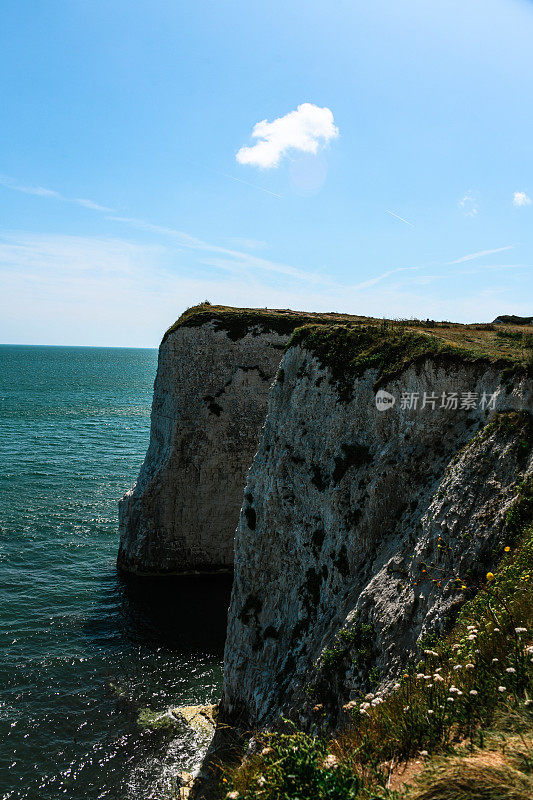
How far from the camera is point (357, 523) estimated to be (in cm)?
1650

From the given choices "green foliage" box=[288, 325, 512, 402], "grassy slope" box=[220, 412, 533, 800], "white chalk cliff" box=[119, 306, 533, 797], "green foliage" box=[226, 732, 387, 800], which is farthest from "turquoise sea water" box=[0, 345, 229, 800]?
"green foliage" box=[288, 325, 512, 402]

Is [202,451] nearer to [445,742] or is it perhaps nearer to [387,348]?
→ [387,348]

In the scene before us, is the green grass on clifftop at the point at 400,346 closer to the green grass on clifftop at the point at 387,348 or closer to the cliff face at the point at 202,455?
the green grass on clifftop at the point at 387,348

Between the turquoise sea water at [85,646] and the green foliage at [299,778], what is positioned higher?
the green foliage at [299,778]

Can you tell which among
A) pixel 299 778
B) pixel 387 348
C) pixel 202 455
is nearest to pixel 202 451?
pixel 202 455

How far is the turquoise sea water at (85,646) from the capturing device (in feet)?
61.9

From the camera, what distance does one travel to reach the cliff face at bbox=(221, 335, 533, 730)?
1245 cm

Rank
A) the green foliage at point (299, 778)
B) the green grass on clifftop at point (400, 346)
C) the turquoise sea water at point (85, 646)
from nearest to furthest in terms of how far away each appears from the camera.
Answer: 1. the green foliage at point (299, 778)
2. the green grass on clifftop at point (400, 346)
3. the turquoise sea water at point (85, 646)

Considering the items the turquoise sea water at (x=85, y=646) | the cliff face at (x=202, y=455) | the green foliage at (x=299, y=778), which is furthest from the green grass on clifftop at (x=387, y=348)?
the turquoise sea water at (x=85, y=646)

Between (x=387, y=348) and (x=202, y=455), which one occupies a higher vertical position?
(x=387, y=348)

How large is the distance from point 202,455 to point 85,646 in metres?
13.7

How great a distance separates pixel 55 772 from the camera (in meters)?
18.4

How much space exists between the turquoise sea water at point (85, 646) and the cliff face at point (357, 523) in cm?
463

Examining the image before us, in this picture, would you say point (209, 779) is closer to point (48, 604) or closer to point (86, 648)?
point (86, 648)
